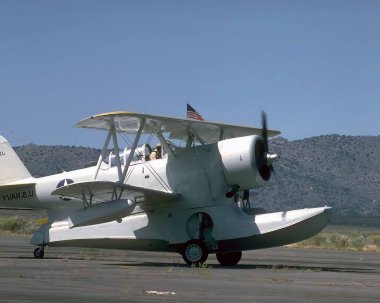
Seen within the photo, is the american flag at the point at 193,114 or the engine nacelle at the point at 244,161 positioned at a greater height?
the american flag at the point at 193,114

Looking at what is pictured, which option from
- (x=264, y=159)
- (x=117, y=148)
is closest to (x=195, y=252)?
(x=264, y=159)

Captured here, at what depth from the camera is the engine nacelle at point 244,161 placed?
2448 centimetres

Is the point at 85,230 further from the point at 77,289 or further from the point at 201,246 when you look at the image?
the point at 77,289

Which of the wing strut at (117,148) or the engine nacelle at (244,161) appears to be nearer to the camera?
the engine nacelle at (244,161)

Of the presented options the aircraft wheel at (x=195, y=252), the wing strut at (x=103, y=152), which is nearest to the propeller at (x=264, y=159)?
the aircraft wheel at (x=195, y=252)

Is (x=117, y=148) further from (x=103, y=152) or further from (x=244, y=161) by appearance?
(x=244, y=161)

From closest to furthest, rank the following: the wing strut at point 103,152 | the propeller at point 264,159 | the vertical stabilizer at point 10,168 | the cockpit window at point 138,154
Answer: the propeller at point 264,159, the wing strut at point 103,152, the cockpit window at point 138,154, the vertical stabilizer at point 10,168

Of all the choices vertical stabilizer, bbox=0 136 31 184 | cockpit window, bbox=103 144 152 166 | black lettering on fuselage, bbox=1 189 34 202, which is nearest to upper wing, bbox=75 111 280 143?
cockpit window, bbox=103 144 152 166

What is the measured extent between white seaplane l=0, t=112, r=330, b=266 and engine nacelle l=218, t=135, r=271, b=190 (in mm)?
29

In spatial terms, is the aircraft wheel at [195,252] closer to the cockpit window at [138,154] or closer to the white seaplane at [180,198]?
the white seaplane at [180,198]

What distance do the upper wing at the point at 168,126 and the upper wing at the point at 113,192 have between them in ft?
6.71

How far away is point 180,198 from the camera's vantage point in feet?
84.0

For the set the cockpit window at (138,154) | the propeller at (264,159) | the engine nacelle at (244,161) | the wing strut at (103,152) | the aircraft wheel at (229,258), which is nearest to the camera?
the engine nacelle at (244,161)

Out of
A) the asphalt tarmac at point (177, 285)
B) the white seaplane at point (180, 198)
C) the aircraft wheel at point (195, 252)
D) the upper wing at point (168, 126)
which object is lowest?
the asphalt tarmac at point (177, 285)
